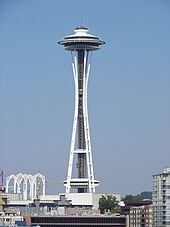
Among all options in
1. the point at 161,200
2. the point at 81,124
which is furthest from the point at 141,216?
the point at 81,124

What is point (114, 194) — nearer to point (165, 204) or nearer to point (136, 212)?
point (136, 212)

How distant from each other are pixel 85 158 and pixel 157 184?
63.3m

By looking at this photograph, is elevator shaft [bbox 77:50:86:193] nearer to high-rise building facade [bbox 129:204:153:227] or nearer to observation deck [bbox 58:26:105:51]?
observation deck [bbox 58:26:105:51]

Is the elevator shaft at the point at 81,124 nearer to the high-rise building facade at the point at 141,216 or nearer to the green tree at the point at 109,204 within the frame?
the green tree at the point at 109,204

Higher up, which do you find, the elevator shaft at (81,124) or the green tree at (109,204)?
the elevator shaft at (81,124)

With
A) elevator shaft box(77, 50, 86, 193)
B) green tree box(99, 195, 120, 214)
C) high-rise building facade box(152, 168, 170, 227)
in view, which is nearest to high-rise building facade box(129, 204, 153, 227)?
high-rise building facade box(152, 168, 170, 227)

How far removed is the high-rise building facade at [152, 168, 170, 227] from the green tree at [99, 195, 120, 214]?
4322cm

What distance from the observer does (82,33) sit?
17200 centimetres

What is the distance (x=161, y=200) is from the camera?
348 feet

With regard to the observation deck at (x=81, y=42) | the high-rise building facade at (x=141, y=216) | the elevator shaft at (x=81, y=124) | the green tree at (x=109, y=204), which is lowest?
the high-rise building facade at (x=141, y=216)

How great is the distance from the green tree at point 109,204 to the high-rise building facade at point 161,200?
43223 mm

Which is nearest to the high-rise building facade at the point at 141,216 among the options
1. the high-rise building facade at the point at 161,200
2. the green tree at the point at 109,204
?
→ the high-rise building facade at the point at 161,200

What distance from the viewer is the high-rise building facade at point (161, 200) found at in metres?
105

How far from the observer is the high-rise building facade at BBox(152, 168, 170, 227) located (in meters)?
105
